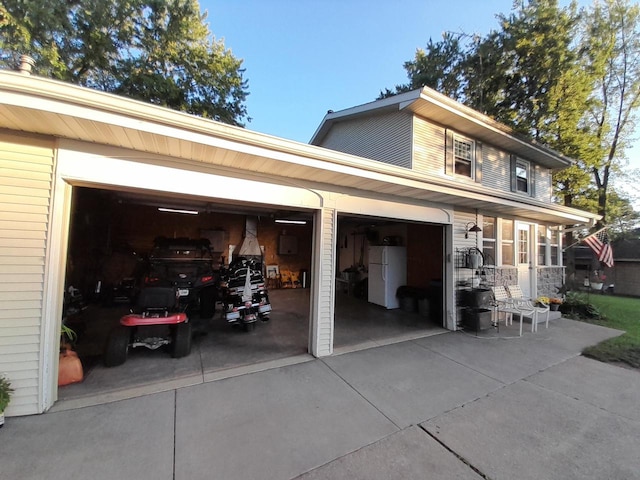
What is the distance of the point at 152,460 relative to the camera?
2.03 meters

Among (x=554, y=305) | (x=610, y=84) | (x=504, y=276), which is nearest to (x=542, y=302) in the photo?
(x=554, y=305)

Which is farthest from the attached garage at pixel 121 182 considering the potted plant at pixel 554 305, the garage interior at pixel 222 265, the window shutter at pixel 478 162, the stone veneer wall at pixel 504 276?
the potted plant at pixel 554 305

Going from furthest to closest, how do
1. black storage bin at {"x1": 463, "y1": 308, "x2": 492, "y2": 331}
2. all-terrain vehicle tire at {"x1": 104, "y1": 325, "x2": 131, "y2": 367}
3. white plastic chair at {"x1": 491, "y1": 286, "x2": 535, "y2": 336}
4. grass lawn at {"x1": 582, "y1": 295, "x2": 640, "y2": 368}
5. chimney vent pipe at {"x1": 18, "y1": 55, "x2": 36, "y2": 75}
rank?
white plastic chair at {"x1": 491, "y1": 286, "x2": 535, "y2": 336}
black storage bin at {"x1": 463, "y1": 308, "x2": 492, "y2": 331}
grass lawn at {"x1": 582, "y1": 295, "x2": 640, "y2": 368}
all-terrain vehicle tire at {"x1": 104, "y1": 325, "x2": 131, "y2": 367}
chimney vent pipe at {"x1": 18, "y1": 55, "x2": 36, "y2": 75}

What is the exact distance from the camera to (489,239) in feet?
22.1

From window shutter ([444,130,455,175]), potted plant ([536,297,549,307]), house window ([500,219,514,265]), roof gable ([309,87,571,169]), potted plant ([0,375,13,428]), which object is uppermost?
roof gable ([309,87,571,169])

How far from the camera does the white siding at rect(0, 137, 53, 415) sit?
2.50m

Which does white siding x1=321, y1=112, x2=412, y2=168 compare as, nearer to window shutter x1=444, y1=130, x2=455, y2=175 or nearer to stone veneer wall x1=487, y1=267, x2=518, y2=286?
window shutter x1=444, y1=130, x2=455, y2=175

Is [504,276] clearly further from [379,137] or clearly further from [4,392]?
[4,392]

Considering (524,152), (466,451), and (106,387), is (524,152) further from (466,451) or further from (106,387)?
(106,387)

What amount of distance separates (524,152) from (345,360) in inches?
368

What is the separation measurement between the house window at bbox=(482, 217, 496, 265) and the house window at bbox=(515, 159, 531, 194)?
3.31 m

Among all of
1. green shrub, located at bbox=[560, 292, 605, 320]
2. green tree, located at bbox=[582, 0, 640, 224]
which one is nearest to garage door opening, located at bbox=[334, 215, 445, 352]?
green shrub, located at bbox=[560, 292, 605, 320]

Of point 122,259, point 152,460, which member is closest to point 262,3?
point 122,259

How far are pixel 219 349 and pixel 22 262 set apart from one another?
2650mm
